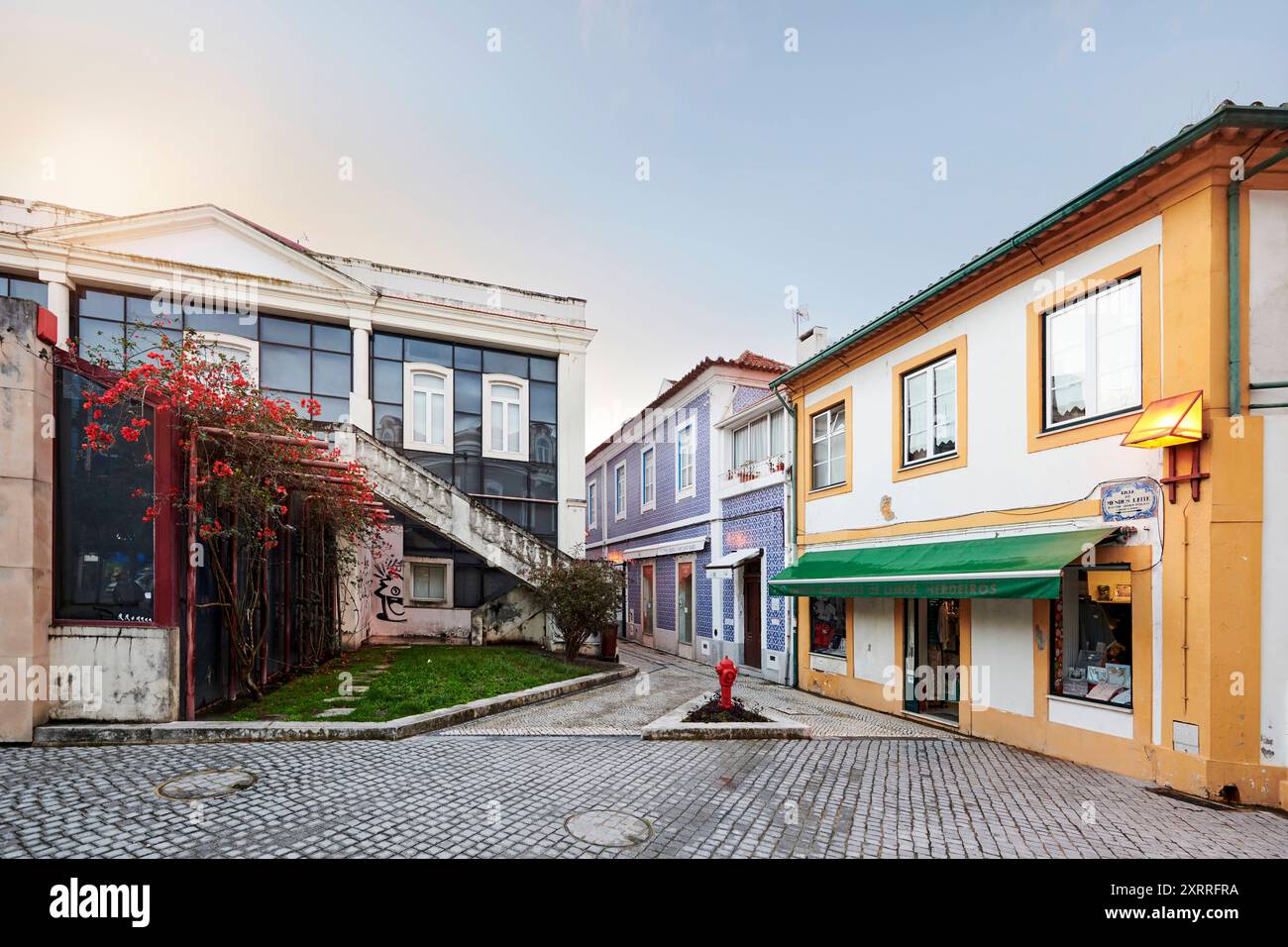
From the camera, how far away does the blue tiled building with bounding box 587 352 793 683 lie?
14.8 metres

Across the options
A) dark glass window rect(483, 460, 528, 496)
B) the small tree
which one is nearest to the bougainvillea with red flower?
the small tree

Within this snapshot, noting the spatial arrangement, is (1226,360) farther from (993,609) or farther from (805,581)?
(805,581)

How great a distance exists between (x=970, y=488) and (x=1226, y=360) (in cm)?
332

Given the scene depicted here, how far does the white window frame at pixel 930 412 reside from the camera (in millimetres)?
9797

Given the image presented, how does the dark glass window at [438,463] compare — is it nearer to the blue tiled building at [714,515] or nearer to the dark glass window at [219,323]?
the dark glass window at [219,323]

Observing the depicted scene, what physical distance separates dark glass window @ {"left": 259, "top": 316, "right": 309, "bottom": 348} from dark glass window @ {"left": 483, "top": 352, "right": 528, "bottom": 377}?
4.56m

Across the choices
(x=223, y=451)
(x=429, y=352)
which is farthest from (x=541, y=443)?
(x=223, y=451)

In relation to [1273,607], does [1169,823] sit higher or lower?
lower

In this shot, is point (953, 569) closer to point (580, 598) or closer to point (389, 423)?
point (580, 598)

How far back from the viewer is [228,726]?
746cm

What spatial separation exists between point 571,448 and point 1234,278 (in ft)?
47.9

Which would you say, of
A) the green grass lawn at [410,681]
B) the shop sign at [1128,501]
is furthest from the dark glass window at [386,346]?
the shop sign at [1128,501]

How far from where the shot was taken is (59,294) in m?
14.3
